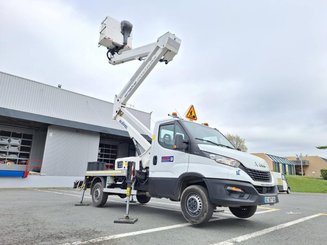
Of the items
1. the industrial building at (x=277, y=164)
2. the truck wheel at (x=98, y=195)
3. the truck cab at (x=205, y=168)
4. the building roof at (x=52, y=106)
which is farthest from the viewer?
the industrial building at (x=277, y=164)

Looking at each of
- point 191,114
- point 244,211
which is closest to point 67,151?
point 191,114

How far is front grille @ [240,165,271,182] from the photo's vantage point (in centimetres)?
545

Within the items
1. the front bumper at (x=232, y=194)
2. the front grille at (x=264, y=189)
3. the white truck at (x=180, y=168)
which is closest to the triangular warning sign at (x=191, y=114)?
the white truck at (x=180, y=168)

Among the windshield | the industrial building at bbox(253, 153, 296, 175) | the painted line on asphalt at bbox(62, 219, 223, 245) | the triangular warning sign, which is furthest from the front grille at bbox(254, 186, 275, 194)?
the industrial building at bbox(253, 153, 296, 175)

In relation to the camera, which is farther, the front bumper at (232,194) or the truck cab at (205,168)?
the truck cab at (205,168)

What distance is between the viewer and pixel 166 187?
6281 millimetres

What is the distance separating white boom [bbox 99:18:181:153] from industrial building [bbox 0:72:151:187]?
457 inches

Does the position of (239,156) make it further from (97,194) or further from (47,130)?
(47,130)

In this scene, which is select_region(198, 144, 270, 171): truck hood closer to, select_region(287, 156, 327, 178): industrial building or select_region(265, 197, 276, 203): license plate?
select_region(265, 197, 276, 203): license plate

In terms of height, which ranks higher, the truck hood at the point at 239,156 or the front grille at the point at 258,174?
the truck hood at the point at 239,156

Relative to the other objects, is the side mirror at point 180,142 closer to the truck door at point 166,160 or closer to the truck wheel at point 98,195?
the truck door at point 166,160

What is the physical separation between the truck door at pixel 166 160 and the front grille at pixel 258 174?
133 cm

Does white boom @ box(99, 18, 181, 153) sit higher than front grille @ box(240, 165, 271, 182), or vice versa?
white boom @ box(99, 18, 181, 153)

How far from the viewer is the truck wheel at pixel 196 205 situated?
527 cm
